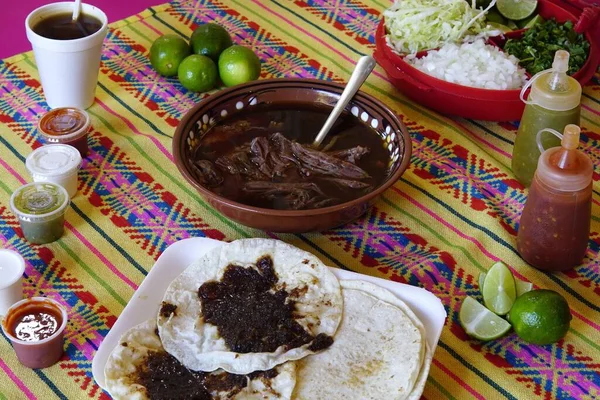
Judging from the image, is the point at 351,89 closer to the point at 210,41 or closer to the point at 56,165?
the point at 210,41

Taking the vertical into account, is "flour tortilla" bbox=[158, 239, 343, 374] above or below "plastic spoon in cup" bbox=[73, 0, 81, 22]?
below

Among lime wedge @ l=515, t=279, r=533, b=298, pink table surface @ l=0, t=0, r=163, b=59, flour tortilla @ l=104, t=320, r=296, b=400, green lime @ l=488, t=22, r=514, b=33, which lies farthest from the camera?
pink table surface @ l=0, t=0, r=163, b=59

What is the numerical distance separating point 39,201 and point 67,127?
37 cm

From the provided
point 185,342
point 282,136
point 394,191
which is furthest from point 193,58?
point 185,342

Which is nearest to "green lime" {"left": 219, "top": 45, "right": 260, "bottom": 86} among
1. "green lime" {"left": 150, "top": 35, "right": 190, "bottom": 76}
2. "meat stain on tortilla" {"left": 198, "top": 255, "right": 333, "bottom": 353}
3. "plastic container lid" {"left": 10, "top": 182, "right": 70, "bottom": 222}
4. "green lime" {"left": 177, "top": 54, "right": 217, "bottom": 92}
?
"green lime" {"left": 177, "top": 54, "right": 217, "bottom": 92}

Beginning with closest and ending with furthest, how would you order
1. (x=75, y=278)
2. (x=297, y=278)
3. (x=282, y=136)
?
(x=297, y=278)
(x=75, y=278)
(x=282, y=136)

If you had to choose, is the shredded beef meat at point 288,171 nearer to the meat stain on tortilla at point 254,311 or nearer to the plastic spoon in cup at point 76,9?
the meat stain on tortilla at point 254,311

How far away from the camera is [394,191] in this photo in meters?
2.47

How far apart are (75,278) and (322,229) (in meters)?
0.70

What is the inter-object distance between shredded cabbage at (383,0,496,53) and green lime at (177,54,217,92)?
66cm

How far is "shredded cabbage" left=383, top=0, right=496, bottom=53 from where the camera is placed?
2844 mm

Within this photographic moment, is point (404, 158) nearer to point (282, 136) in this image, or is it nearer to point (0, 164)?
point (282, 136)

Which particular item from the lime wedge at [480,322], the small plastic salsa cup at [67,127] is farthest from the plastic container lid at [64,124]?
the lime wedge at [480,322]

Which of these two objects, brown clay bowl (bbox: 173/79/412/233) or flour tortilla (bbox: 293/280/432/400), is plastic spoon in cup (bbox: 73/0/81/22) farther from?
flour tortilla (bbox: 293/280/432/400)
